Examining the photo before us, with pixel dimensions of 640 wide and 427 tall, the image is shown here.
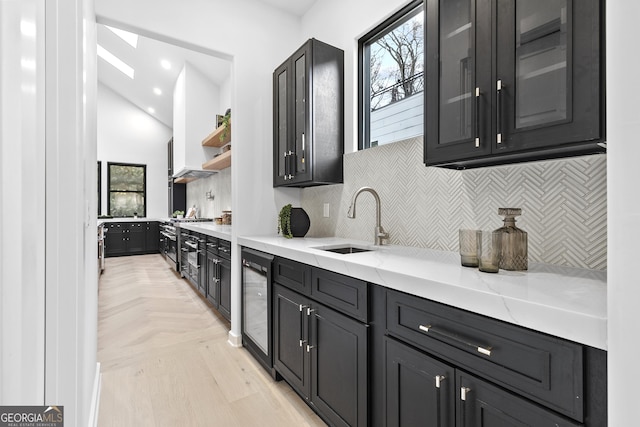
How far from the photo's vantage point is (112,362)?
2402 millimetres

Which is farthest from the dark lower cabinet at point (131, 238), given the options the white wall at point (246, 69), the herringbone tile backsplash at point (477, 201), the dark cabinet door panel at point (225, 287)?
the herringbone tile backsplash at point (477, 201)

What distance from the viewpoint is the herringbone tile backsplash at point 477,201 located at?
1237 millimetres

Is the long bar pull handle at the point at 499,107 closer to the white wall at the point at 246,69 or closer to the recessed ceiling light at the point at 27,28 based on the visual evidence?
the recessed ceiling light at the point at 27,28

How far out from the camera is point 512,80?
45.4 inches

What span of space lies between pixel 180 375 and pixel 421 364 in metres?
1.88

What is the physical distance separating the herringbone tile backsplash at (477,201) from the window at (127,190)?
7438 millimetres

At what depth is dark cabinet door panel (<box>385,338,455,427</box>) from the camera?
1011 mm

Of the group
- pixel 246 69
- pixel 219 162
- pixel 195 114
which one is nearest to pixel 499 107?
pixel 246 69

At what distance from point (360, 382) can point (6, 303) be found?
4.30ft

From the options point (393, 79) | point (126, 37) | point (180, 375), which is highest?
point (126, 37)

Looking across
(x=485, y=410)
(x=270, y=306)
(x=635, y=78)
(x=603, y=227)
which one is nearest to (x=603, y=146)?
(x=603, y=227)

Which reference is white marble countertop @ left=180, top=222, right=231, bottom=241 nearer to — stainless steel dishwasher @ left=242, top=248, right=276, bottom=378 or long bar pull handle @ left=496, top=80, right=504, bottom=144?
stainless steel dishwasher @ left=242, top=248, right=276, bottom=378

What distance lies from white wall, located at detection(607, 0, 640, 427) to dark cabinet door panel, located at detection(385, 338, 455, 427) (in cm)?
46

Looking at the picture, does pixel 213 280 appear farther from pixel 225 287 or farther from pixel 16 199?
pixel 16 199
